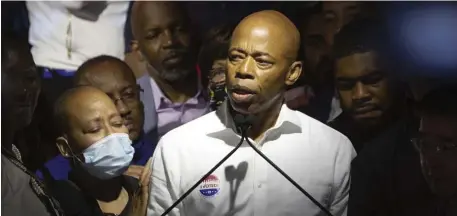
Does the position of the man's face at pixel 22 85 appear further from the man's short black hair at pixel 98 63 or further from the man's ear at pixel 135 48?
the man's ear at pixel 135 48

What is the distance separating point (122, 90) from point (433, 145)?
0.62 metres

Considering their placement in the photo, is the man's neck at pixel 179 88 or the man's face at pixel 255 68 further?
the man's neck at pixel 179 88

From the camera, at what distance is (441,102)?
1.43 meters

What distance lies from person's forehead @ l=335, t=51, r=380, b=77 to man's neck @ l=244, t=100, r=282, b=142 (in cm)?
15

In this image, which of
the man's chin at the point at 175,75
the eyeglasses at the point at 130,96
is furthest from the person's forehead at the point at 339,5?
the eyeglasses at the point at 130,96

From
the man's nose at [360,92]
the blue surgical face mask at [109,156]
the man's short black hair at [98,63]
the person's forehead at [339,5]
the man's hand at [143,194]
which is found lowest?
the man's hand at [143,194]

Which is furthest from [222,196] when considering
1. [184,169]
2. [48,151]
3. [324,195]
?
[48,151]

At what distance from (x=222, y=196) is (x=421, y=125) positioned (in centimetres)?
41

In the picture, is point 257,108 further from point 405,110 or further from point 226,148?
point 405,110

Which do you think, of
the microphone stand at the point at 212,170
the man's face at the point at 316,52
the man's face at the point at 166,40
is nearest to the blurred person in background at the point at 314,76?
the man's face at the point at 316,52

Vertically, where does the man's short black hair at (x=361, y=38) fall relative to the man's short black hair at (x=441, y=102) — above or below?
above

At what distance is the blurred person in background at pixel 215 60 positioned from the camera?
4.70ft

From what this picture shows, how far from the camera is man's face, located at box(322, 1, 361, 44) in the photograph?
1472mm

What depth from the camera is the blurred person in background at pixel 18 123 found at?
1.44 metres
